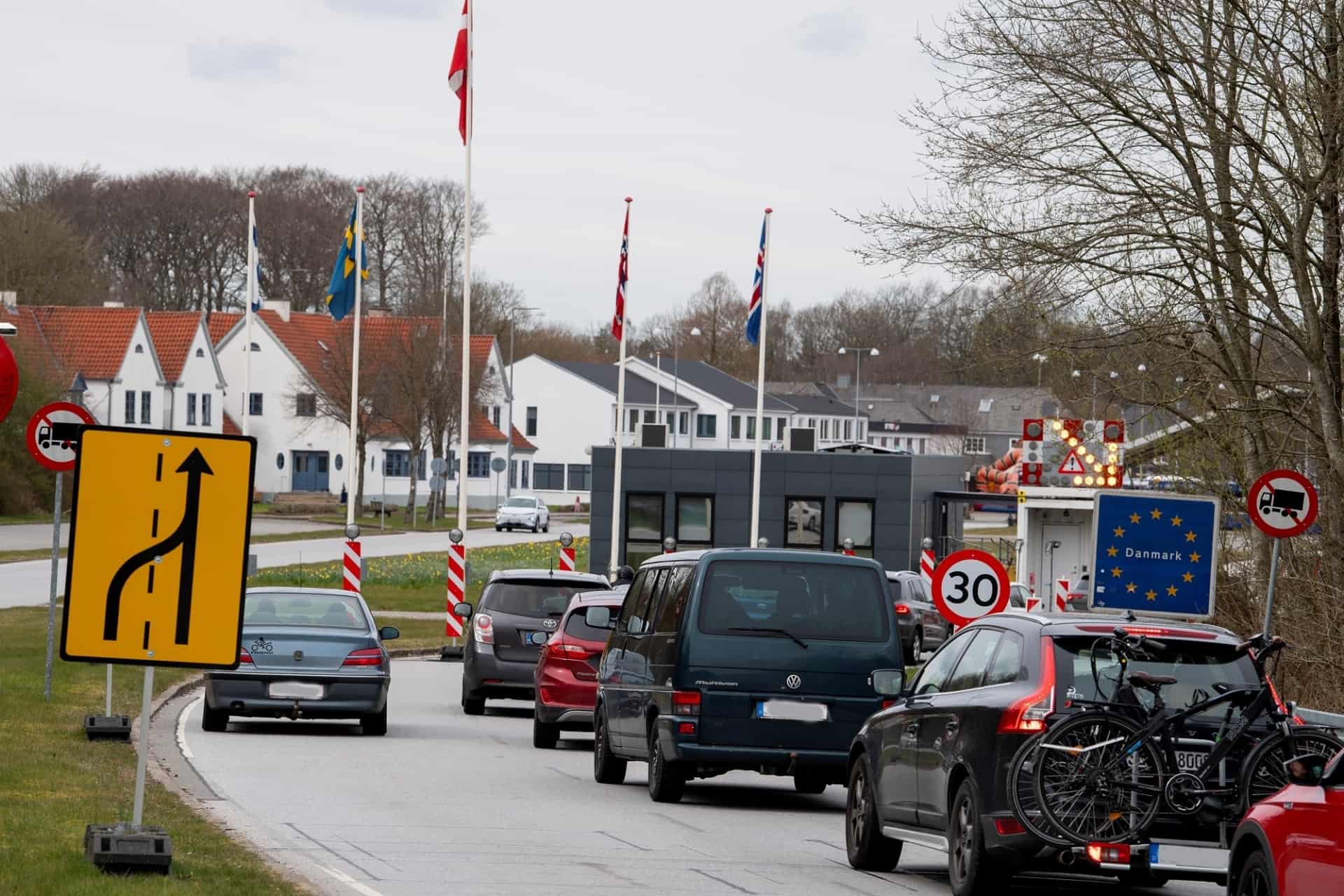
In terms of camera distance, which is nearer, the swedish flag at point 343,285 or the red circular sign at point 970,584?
the red circular sign at point 970,584

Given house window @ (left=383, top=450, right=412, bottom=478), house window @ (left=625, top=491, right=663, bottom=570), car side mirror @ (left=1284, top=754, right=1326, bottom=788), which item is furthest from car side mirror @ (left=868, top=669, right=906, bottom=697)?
house window @ (left=383, top=450, right=412, bottom=478)

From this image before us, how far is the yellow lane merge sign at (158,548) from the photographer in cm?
966

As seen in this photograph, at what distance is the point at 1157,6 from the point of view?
2088 cm

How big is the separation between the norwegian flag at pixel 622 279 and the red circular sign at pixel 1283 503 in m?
26.5

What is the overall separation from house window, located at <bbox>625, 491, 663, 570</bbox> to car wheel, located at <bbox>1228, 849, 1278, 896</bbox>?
46990mm

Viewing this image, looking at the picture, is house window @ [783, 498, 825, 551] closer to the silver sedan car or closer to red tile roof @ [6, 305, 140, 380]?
the silver sedan car

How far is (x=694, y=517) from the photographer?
55812mm

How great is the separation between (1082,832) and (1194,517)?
9241 millimetres

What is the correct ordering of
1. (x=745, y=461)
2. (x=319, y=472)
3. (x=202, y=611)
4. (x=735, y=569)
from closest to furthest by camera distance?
(x=202, y=611) → (x=735, y=569) → (x=745, y=461) → (x=319, y=472)

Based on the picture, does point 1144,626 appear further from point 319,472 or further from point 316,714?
point 319,472

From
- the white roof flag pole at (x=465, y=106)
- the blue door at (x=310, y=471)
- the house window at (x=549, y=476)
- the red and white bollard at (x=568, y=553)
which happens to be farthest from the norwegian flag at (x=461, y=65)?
the house window at (x=549, y=476)

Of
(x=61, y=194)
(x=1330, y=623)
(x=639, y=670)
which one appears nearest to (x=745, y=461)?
(x=1330, y=623)

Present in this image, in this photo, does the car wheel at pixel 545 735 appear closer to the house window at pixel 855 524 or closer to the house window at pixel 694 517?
the house window at pixel 694 517

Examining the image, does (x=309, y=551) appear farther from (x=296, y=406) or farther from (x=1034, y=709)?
(x=1034, y=709)
